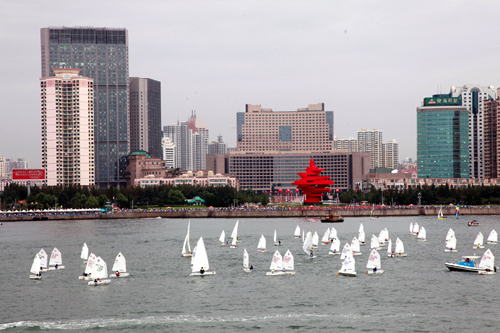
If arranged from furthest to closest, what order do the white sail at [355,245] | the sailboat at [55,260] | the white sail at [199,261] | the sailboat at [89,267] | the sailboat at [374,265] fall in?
the white sail at [355,245] < the sailboat at [55,260] < the sailboat at [374,265] < the white sail at [199,261] < the sailboat at [89,267]

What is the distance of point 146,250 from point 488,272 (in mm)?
52492

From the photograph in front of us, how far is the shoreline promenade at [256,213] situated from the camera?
18562cm

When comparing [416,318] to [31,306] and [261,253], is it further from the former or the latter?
[261,253]

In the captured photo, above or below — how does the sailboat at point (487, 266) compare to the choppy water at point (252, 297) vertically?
above

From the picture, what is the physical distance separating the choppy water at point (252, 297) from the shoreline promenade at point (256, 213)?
9244cm

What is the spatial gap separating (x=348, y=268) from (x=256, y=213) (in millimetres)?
118154

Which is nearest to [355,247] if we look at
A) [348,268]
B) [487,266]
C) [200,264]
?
[348,268]

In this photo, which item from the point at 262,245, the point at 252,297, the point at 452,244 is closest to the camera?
the point at 252,297

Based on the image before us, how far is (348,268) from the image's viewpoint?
72125 millimetres

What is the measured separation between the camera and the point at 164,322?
53375 millimetres

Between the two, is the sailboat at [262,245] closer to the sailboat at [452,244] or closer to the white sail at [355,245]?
the white sail at [355,245]

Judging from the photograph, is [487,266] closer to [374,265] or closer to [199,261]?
[374,265]

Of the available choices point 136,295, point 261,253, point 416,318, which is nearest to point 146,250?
point 261,253

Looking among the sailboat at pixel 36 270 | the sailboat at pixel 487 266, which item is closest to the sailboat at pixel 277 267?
the sailboat at pixel 487 266
